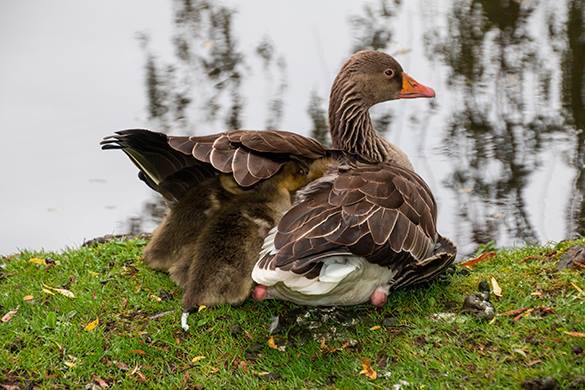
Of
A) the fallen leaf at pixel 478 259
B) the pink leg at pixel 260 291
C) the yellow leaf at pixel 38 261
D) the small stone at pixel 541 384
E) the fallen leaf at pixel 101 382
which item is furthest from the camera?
the yellow leaf at pixel 38 261

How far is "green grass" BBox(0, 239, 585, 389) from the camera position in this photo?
524cm

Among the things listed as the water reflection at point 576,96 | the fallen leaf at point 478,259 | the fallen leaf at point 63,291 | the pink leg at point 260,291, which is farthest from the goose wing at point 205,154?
the water reflection at point 576,96

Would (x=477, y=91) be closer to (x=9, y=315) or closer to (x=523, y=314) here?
(x=523, y=314)

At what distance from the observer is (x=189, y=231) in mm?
6234

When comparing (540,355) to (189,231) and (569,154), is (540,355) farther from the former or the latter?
(569,154)

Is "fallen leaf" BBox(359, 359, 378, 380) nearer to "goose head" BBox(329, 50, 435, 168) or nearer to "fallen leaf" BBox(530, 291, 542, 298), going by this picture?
"fallen leaf" BBox(530, 291, 542, 298)

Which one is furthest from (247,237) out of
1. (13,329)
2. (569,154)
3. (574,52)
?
(574,52)

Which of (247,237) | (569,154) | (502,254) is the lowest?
(569,154)

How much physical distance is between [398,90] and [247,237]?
2140mm

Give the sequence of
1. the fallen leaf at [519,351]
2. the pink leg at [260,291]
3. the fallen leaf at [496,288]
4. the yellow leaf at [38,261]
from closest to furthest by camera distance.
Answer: the fallen leaf at [519,351] → the pink leg at [260,291] → the fallen leaf at [496,288] → the yellow leaf at [38,261]

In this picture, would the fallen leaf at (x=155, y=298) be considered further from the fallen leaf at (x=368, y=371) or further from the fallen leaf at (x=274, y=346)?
the fallen leaf at (x=368, y=371)

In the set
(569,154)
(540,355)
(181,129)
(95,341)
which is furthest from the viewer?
(181,129)

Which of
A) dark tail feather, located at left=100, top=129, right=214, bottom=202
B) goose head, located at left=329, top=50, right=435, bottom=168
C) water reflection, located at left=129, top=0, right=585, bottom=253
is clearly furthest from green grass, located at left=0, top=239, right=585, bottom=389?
water reflection, located at left=129, top=0, right=585, bottom=253

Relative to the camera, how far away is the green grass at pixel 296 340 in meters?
5.24
